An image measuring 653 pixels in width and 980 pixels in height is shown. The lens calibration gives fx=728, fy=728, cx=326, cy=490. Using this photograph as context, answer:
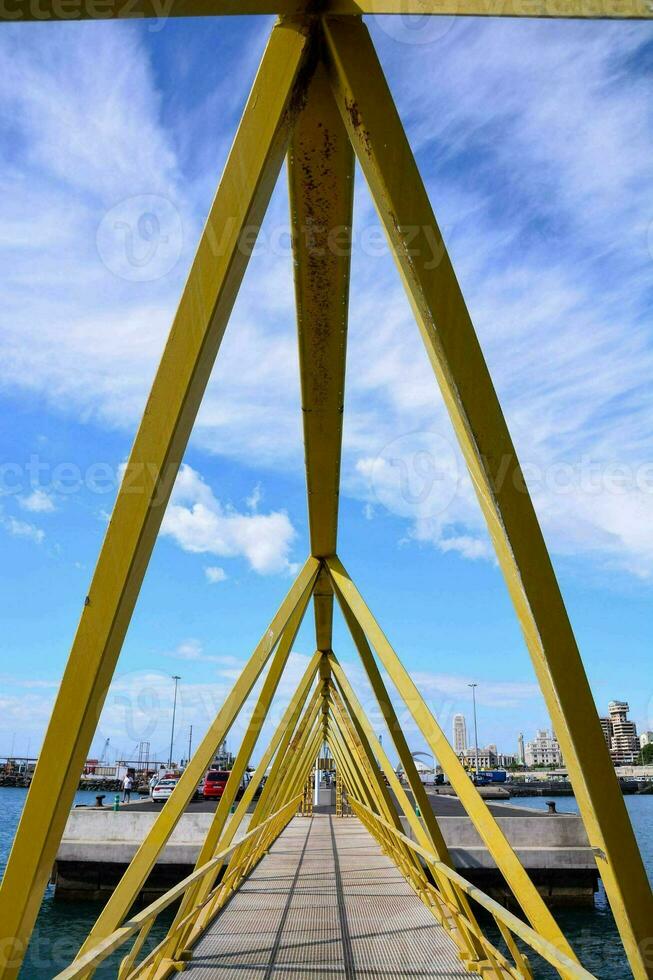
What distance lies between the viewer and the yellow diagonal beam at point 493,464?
13.0 feet

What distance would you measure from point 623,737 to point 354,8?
516 ft

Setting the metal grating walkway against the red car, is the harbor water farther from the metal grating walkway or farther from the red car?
the red car

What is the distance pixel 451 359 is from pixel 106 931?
4.38 meters

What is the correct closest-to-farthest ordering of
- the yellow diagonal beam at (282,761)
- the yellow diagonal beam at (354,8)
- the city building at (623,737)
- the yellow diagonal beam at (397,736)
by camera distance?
the yellow diagonal beam at (354,8) < the yellow diagonal beam at (397,736) < the yellow diagonal beam at (282,761) < the city building at (623,737)

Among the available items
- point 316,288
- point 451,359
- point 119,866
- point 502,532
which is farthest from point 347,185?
point 119,866

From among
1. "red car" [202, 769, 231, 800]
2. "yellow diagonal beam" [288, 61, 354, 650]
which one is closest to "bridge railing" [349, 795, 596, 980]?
"yellow diagonal beam" [288, 61, 354, 650]

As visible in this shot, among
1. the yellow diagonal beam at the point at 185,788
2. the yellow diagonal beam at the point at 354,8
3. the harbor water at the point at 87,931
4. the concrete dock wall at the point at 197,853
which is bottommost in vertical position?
the harbor water at the point at 87,931

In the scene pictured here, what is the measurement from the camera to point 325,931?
8391 mm

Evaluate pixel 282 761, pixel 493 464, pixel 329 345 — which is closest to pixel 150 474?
pixel 493 464

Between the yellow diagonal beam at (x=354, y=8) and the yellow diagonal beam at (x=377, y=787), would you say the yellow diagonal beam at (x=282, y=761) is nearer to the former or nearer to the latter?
the yellow diagonal beam at (x=377, y=787)

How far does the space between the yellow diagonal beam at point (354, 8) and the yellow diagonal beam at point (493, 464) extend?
0.56 meters

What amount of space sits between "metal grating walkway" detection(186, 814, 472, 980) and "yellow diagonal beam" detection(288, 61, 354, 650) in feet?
18.2

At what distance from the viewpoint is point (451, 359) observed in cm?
441

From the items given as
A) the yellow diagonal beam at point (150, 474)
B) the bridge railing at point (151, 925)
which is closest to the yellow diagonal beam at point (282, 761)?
the bridge railing at point (151, 925)
